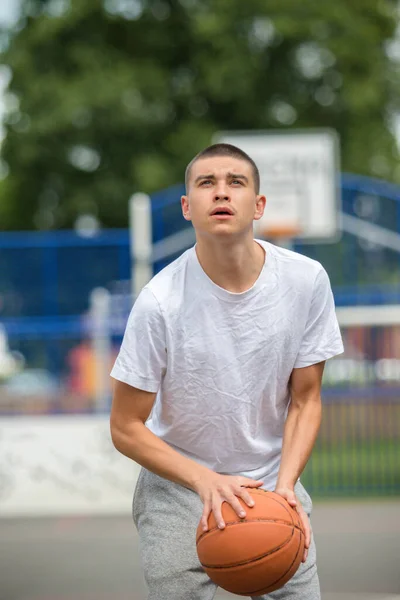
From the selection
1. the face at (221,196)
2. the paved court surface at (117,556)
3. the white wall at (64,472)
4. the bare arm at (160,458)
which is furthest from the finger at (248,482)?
the white wall at (64,472)

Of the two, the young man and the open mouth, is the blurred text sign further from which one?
the open mouth

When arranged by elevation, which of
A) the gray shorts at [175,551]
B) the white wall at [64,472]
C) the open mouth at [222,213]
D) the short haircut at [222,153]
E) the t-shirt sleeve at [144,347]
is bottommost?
the white wall at [64,472]

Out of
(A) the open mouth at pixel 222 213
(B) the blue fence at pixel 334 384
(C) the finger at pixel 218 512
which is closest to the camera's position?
(C) the finger at pixel 218 512

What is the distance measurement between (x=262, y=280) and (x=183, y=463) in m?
0.63

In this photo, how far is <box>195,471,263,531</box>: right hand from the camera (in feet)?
10.9

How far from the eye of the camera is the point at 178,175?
2255 centimetres

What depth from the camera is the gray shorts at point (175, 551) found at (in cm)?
352

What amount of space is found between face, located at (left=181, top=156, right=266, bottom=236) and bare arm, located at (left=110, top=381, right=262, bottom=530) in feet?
1.87

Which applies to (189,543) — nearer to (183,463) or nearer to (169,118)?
(183,463)

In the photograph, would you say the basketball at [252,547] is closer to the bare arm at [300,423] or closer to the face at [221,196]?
the bare arm at [300,423]

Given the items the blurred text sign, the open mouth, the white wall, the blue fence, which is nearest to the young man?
the open mouth

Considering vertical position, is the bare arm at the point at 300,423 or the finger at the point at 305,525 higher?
the bare arm at the point at 300,423

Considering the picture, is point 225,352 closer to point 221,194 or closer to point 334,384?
point 221,194

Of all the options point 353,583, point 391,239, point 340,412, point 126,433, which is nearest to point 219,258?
point 126,433
